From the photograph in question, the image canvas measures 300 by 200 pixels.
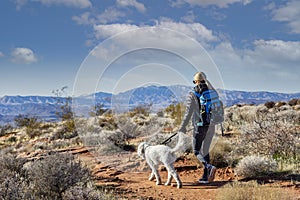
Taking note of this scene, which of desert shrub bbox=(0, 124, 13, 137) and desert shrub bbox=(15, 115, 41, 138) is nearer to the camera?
desert shrub bbox=(15, 115, 41, 138)

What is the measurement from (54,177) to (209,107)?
320 cm

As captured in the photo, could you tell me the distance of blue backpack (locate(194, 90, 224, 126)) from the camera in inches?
258

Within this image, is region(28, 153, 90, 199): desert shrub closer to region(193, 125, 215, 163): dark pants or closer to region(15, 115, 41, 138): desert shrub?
region(193, 125, 215, 163): dark pants

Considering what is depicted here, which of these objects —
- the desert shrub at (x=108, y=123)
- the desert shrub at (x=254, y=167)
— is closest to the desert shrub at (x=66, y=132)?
the desert shrub at (x=108, y=123)

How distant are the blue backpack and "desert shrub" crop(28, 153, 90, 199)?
2.65 m

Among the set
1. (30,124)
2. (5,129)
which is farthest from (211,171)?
(5,129)

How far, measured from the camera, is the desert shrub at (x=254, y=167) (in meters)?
7.40

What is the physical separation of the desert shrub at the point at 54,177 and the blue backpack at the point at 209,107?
2.65 m

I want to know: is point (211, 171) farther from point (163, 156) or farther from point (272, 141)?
point (272, 141)

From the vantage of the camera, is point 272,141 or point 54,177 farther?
point 272,141

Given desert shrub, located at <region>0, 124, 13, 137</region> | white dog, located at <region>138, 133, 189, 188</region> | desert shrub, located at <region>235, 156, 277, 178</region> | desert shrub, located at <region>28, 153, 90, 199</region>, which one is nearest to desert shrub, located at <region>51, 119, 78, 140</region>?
desert shrub, located at <region>0, 124, 13, 137</region>

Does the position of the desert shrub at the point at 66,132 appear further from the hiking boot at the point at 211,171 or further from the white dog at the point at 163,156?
the hiking boot at the point at 211,171

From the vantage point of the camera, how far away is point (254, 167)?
7.39 m

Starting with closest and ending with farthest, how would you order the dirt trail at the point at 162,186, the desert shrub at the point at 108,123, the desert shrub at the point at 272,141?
the dirt trail at the point at 162,186
the desert shrub at the point at 272,141
the desert shrub at the point at 108,123
